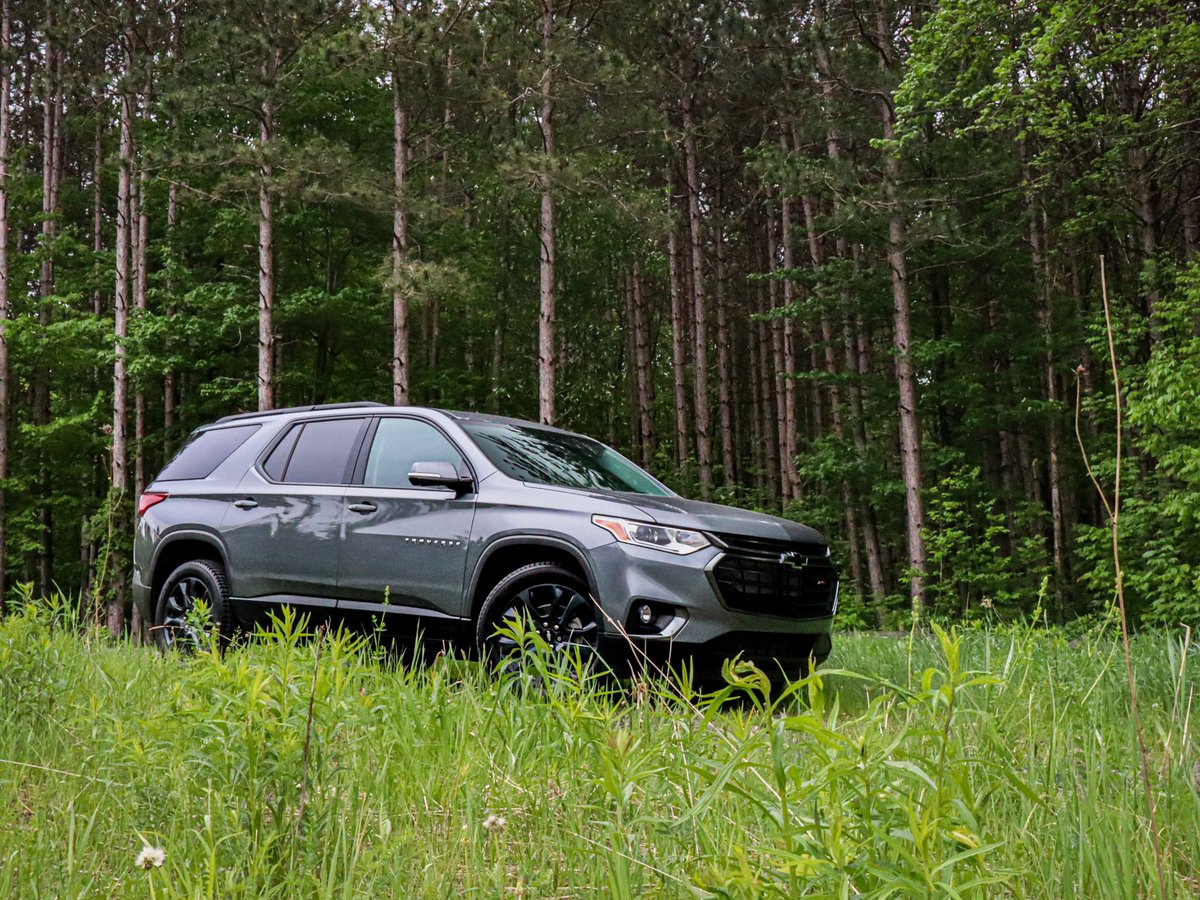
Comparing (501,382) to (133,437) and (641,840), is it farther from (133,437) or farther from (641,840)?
(641,840)

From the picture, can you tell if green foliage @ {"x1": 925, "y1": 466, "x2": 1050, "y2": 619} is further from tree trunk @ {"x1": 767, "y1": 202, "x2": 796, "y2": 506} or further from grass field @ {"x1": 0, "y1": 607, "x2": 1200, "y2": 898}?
grass field @ {"x1": 0, "y1": 607, "x2": 1200, "y2": 898}

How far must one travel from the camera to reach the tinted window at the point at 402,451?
6242 millimetres

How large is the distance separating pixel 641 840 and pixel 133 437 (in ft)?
97.7

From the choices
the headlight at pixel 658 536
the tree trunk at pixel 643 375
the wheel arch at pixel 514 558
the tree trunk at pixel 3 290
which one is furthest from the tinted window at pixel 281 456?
the tree trunk at pixel 643 375

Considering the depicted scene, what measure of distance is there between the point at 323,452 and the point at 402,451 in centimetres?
74

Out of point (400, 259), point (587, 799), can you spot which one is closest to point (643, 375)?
point (400, 259)

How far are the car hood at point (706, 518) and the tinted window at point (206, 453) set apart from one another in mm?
3301

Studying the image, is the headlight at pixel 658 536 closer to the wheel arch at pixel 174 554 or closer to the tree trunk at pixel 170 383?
the wheel arch at pixel 174 554

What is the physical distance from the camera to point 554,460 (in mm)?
6242

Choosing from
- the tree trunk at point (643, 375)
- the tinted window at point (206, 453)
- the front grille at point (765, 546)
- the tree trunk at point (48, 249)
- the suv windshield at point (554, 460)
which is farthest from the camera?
the tree trunk at point (643, 375)

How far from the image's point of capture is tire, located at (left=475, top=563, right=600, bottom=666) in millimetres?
5102

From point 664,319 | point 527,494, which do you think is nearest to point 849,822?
point 527,494

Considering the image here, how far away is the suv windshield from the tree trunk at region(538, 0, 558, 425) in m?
11.6

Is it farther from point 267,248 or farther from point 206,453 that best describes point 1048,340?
point 206,453
